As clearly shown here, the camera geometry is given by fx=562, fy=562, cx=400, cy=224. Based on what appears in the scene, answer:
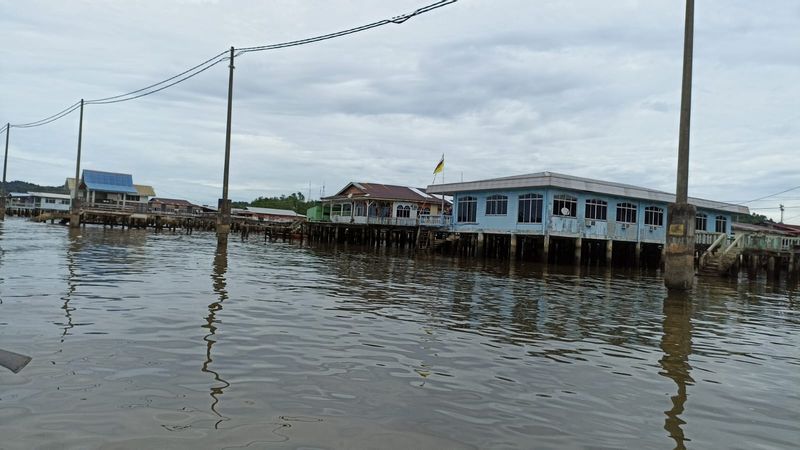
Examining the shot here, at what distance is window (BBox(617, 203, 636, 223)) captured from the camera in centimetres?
3406

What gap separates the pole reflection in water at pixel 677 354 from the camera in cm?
464

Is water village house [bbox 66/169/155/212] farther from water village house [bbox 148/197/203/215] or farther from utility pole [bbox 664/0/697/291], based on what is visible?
utility pole [bbox 664/0/697/291]

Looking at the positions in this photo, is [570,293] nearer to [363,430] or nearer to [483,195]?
[363,430]

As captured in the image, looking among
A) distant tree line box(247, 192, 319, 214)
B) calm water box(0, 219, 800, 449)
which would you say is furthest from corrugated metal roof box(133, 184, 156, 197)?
calm water box(0, 219, 800, 449)

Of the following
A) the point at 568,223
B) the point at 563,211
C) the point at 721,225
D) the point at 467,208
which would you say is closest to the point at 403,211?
the point at 467,208

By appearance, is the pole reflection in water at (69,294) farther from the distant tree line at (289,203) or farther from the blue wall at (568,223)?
the distant tree line at (289,203)

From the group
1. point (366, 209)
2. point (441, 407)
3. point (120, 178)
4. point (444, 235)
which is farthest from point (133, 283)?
point (120, 178)

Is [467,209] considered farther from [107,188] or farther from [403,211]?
[107,188]

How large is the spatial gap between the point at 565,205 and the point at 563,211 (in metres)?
0.53

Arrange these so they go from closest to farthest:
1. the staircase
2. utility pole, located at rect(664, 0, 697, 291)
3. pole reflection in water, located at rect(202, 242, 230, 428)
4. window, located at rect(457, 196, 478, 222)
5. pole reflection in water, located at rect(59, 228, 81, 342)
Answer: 1. pole reflection in water, located at rect(202, 242, 230, 428)
2. pole reflection in water, located at rect(59, 228, 81, 342)
3. utility pole, located at rect(664, 0, 697, 291)
4. the staircase
5. window, located at rect(457, 196, 478, 222)

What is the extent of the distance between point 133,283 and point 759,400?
11.0 m

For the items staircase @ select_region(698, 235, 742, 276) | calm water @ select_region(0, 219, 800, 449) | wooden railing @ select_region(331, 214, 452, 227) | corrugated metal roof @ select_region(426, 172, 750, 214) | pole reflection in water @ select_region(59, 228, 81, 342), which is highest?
corrugated metal roof @ select_region(426, 172, 750, 214)

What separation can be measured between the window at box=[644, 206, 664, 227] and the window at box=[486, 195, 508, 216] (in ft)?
29.9

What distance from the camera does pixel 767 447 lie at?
13.9ft
